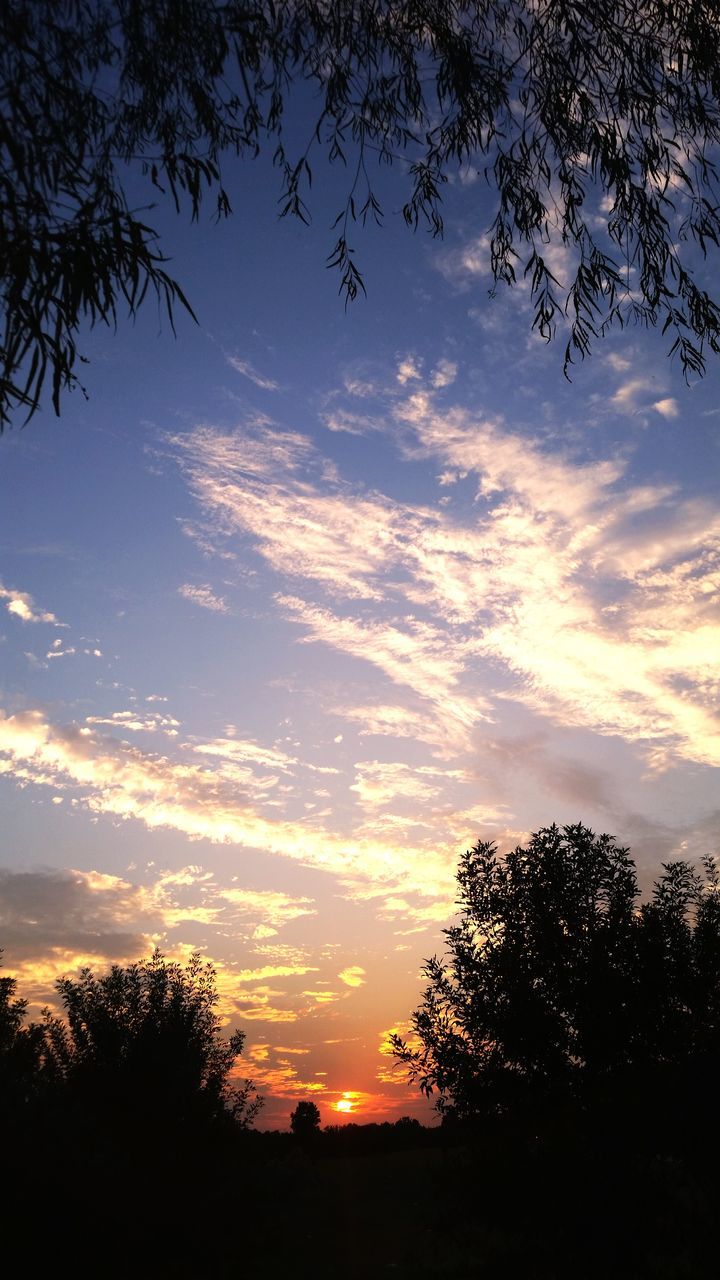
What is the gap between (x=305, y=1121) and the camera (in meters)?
33.2

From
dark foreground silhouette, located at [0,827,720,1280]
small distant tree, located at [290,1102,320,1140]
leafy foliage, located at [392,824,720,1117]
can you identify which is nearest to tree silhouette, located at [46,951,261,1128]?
dark foreground silhouette, located at [0,827,720,1280]

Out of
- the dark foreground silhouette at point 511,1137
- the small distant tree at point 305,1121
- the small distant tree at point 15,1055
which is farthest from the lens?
the small distant tree at point 305,1121

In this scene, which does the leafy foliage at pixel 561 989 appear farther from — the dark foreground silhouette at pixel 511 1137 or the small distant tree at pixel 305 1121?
the small distant tree at pixel 305 1121

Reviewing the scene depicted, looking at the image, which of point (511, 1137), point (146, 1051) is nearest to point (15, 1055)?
point (146, 1051)

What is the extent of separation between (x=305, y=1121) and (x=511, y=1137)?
27532mm

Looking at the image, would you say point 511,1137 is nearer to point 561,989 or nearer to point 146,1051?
point 561,989

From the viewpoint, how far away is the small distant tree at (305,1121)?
32344mm

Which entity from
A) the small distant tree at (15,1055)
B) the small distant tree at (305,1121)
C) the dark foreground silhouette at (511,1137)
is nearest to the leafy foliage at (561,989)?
the dark foreground silhouette at (511,1137)

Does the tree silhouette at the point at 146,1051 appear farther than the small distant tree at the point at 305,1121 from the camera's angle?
No

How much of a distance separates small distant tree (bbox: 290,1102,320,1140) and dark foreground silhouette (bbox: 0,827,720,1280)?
1720 centimetres

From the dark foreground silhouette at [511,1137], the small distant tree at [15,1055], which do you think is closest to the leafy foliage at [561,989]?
the dark foreground silhouette at [511,1137]

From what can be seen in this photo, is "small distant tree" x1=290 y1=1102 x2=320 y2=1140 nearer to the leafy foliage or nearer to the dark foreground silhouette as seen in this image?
the dark foreground silhouette

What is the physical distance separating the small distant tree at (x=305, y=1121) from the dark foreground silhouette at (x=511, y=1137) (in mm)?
17204

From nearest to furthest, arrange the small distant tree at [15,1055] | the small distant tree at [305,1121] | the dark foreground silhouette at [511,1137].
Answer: the dark foreground silhouette at [511,1137], the small distant tree at [15,1055], the small distant tree at [305,1121]
